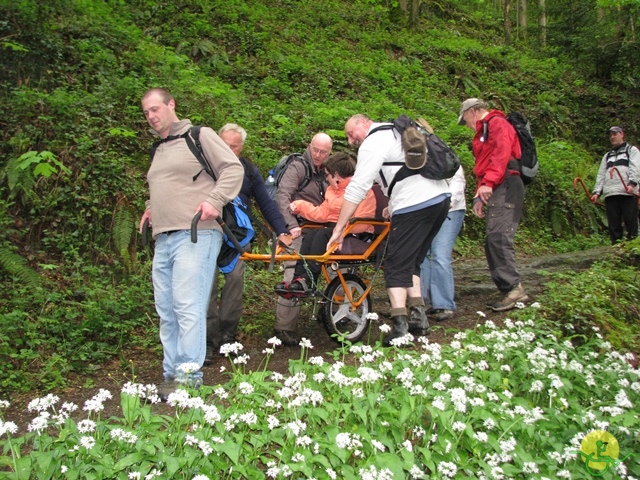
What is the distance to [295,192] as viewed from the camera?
255 inches

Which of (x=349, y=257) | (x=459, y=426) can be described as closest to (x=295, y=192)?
(x=349, y=257)

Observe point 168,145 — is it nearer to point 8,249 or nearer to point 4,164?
point 8,249

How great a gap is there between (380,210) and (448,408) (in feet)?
9.65

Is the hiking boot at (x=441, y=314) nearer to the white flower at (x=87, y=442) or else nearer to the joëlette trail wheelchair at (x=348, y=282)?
the joëlette trail wheelchair at (x=348, y=282)

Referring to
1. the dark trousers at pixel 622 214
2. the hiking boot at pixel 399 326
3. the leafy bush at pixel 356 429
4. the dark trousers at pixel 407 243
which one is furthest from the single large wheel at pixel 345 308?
the dark trousers at pixel 622 214

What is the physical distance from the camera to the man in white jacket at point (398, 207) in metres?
5.29

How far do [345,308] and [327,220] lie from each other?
0.99m

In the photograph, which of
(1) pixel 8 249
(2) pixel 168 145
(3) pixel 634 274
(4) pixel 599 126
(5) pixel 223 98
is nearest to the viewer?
(2) pixel 168 145

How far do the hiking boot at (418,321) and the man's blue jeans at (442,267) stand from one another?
96 centimetres

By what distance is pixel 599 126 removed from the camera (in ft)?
56.6

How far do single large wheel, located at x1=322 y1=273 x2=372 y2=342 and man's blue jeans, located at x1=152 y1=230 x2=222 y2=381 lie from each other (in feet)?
5.92

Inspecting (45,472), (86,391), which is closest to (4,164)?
(86,391)

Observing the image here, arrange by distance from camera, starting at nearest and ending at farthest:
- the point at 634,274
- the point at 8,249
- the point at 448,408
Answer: the point at 448,408 → the point at 8,249 → the point at 634,274

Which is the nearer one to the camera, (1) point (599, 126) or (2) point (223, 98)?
(2) point (223, 98)
